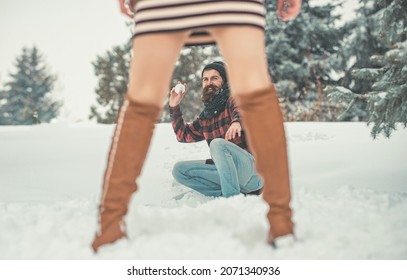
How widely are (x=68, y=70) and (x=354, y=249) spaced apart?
1.52 metres

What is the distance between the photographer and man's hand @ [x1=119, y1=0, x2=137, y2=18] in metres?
1.15

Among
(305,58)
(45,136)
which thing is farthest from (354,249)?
(305,58)

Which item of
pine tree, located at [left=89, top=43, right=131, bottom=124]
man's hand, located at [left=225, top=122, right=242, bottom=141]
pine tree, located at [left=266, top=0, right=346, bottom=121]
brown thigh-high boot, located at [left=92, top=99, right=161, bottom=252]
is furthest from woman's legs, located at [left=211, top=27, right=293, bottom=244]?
pine tree, located at [left=266, top=0, right=346, bottom=121]

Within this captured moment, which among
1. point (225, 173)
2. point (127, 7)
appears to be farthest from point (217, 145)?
point (127, 7)

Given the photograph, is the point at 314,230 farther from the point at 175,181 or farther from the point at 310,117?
the point at 310,117

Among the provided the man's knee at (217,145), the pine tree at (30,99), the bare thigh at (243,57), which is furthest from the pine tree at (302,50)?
the bare thigh at (243,57)

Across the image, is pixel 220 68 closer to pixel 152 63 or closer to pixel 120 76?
pixel 152 63

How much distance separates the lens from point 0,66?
1.73 m

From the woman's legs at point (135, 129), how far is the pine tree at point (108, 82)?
1218mm

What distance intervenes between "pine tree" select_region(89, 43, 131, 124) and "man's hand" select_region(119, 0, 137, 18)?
0.99m

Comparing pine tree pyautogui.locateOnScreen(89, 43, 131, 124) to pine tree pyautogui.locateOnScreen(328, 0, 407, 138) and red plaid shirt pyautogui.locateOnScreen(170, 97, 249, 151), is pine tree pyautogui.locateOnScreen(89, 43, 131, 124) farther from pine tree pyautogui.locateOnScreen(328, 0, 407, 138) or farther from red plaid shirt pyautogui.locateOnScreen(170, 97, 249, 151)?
pine tree pyautogui.locateOnScreen(328, 0, 407, 138)

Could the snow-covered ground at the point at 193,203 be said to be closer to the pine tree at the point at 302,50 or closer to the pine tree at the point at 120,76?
the pine tree at the point at 120,76

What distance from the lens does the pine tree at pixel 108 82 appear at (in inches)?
93.0
